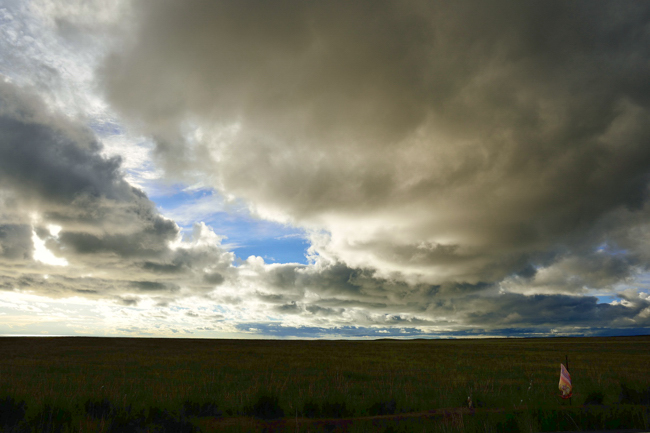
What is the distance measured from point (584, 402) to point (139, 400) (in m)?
19.6

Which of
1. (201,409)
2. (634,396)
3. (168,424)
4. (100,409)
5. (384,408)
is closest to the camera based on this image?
(168,424)

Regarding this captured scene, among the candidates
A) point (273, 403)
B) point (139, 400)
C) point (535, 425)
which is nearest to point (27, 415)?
point (139, 400)

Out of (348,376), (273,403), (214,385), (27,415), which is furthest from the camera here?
(348,376)

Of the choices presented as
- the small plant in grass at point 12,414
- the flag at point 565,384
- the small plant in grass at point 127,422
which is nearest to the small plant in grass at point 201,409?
the small plant in grass at point 127,422

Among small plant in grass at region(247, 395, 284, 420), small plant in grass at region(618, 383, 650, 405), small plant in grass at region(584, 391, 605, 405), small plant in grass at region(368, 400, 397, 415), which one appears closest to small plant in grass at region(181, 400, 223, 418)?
small plant in grass at region(247, 395, 284, 420)

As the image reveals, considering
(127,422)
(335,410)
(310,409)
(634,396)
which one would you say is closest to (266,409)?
(310,409)

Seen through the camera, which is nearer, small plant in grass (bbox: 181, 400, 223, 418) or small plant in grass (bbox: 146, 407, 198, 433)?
small plant in grass (bbox: 146, 407, 198, 433)

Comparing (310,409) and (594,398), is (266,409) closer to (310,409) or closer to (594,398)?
(310,409)

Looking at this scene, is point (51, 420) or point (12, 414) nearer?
point (51, 420)

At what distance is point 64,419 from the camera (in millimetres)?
12070

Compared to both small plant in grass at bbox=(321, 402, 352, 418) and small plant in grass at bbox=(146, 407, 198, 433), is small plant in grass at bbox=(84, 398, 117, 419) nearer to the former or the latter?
small plant in grass at bbox=(146, 407, 198, 433)

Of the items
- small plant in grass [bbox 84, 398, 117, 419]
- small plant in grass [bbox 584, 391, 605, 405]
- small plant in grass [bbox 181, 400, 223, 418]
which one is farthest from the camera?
small plant in grass [bbox 584, 391, 605, 405]

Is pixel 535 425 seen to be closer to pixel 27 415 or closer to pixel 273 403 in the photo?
pixel 273 403

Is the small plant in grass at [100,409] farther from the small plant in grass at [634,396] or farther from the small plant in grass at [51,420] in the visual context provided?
the small plant in grass at [634,396]
